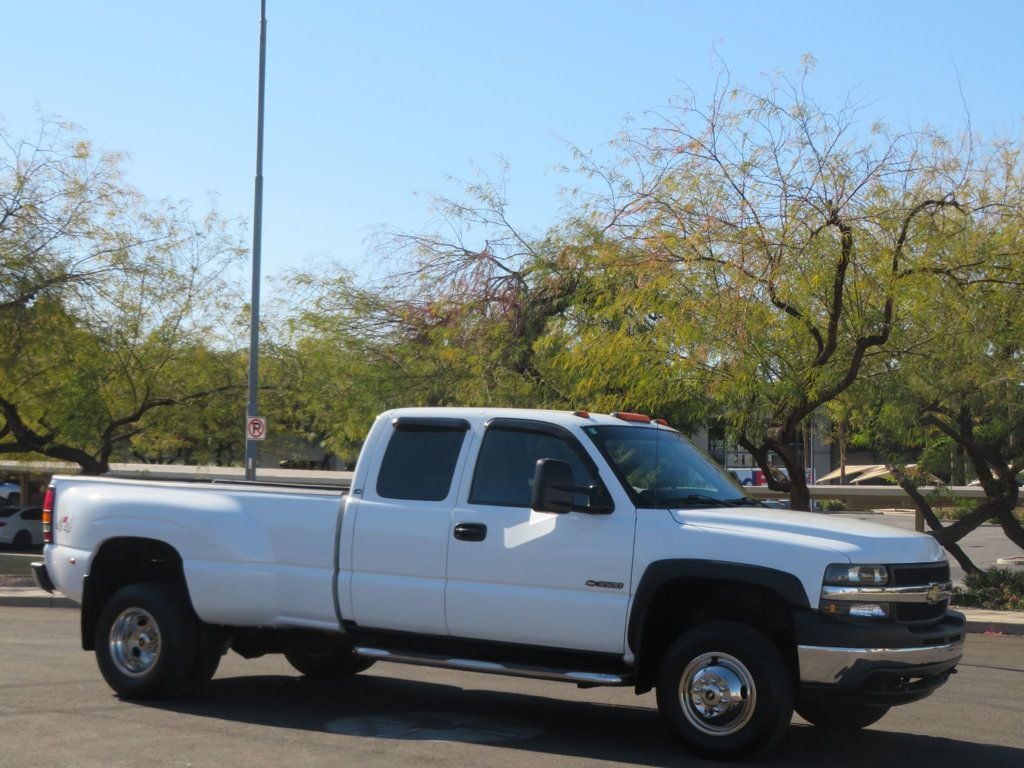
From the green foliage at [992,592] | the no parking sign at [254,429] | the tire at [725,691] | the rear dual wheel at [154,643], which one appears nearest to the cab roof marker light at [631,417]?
the tire at [725,691]

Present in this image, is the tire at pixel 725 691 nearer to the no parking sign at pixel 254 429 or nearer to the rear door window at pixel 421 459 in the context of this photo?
the rear door window at pixel 421 459

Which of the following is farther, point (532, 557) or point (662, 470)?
point (662, 470)

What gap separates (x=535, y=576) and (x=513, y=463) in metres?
0.82

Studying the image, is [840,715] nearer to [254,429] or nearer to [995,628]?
[995,628]

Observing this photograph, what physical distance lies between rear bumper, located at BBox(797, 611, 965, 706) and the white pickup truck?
1 centimetres

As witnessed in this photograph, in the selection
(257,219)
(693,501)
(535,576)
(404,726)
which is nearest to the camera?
(535,576)

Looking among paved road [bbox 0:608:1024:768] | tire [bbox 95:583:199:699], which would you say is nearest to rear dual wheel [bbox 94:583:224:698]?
tire [bbox 95:583:199:699]

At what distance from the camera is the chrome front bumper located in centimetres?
683

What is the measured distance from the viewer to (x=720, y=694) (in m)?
7.14

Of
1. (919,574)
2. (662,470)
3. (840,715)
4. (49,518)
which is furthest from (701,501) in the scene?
(49,518)

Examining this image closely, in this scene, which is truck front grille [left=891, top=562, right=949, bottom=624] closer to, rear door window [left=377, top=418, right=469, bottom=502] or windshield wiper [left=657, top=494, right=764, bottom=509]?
windshield wiper [left=657, top=494, right=764, bottom=509]

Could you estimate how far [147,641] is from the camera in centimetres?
894

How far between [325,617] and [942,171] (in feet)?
36.5

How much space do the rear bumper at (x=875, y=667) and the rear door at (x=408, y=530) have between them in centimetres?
232
